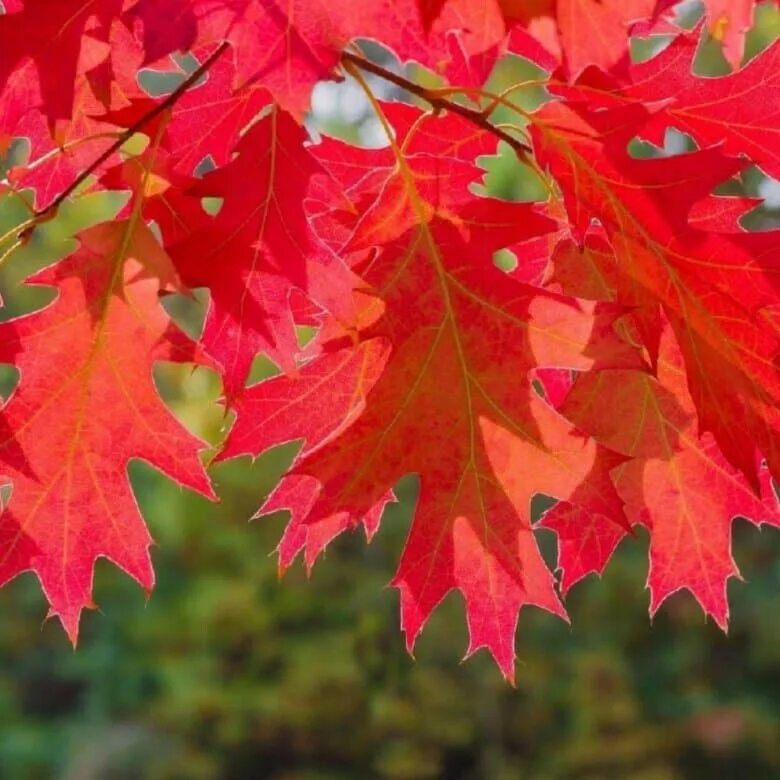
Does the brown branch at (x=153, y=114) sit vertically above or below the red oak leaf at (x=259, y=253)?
above

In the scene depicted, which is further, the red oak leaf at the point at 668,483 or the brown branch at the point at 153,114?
the red oak leaf at the point at 668,483

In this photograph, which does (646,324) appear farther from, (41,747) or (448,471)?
(41,747)

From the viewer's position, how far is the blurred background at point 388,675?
5.49 metres

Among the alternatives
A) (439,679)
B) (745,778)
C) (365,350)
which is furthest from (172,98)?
(745,778)

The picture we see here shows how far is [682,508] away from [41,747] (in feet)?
18.0

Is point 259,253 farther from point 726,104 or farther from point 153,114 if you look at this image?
point 726,104

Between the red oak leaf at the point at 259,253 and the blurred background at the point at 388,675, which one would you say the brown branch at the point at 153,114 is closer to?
the red oak leaf at the point at 259,253

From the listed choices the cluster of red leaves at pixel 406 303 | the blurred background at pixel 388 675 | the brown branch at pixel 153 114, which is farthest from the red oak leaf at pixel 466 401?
the blurred background at pixel 388 675

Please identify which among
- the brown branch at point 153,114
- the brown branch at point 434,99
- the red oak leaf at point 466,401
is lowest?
the red oak leaf at point 466,401

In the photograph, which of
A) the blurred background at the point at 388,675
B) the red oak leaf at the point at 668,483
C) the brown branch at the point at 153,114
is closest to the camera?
the brown branch at the point at 153,114

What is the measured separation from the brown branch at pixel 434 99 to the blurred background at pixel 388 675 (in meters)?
4.72

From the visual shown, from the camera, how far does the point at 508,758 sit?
5629mm

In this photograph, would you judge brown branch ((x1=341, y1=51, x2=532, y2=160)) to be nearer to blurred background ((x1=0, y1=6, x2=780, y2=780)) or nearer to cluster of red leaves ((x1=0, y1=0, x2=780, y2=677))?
cluster of red leaves ((x1=0, y1=0, x2=780, y2=677))

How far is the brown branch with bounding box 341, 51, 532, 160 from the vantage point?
2.21ft
